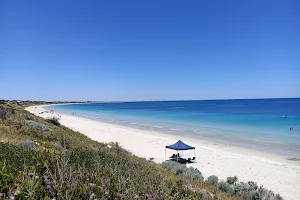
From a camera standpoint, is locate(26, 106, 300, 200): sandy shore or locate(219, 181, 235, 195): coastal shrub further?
locate(26, 106, 300, 200): sandy shore

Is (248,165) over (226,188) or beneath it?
beneath

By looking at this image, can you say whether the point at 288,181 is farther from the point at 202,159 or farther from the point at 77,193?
the point at 77,193

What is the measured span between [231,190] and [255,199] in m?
0.96

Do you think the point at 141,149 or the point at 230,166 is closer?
the point at 230,166

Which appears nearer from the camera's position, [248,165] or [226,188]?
[226,188]

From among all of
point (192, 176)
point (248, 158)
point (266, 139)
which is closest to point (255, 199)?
point (192, 176)

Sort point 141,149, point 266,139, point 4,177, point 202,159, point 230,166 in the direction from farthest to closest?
point 266,139 < point 141,149 < point 202,159 < point 230,166 < point 4,177

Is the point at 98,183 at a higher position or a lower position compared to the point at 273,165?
higher

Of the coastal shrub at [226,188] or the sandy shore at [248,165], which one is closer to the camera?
the coastal shrub at [226,188]

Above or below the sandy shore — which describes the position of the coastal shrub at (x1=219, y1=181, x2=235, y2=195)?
above

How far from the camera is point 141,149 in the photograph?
2064 centimetres

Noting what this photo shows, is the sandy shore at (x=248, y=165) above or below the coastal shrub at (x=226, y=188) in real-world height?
below

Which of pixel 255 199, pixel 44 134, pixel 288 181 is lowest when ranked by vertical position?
pixel 288 181

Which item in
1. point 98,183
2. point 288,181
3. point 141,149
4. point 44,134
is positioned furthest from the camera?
point 141,149
